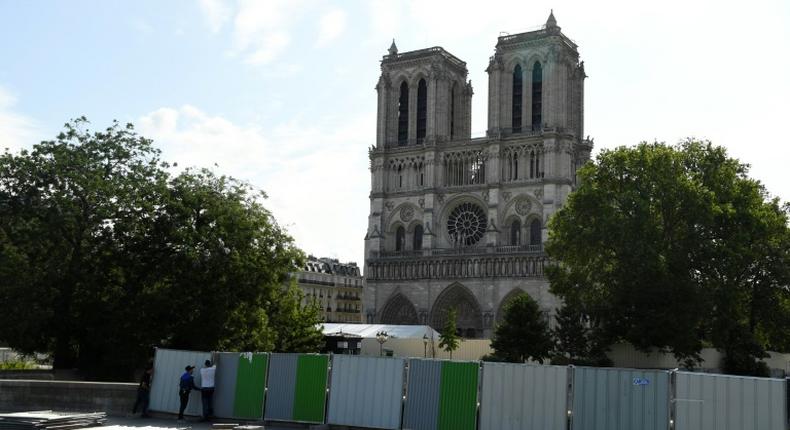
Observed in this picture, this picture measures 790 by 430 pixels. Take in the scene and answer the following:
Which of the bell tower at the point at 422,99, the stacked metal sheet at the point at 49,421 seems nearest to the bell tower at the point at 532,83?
the bell tower at the point at 422,99

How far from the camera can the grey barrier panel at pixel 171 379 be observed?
837 inches

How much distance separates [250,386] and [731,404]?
10219 mm

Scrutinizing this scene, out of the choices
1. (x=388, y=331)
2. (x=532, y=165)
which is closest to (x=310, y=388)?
(x=388, y=331)

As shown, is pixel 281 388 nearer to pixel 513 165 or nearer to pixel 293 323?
pixel 293 323

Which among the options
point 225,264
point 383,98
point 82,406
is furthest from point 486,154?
point 82,406

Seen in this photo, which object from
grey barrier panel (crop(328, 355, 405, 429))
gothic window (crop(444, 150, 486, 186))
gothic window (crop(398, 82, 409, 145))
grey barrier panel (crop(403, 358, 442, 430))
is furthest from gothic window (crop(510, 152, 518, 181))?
grey barrier panel (crop(403, 358, 442, 430))

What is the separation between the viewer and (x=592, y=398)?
17.1 m

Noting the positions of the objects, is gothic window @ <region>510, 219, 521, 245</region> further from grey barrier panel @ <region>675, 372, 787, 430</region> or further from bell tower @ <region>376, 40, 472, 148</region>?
grey barrier panel @ <region>675, 372, 787, 430</region>

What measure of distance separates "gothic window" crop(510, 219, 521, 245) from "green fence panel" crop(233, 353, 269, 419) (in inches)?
2083

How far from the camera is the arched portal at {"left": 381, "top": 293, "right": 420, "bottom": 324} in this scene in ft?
249

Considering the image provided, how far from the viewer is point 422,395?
18.5 metres

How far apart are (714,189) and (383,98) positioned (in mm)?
41027

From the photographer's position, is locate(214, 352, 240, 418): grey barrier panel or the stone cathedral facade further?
the stone cathedral facade

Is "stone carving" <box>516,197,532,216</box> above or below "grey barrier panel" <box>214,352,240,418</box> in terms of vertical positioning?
above
